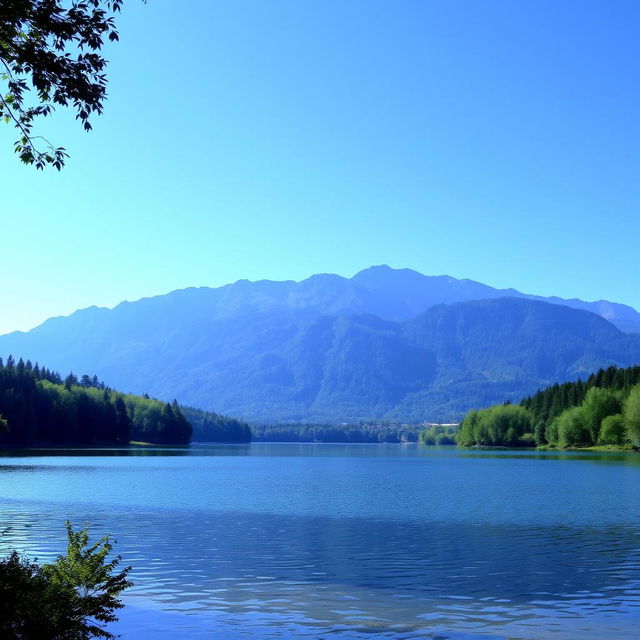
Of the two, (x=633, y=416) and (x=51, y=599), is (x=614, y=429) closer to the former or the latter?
(x=633, y=416)

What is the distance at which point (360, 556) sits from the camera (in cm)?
3462

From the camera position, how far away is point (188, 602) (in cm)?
2556

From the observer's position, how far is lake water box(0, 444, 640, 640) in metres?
23.0

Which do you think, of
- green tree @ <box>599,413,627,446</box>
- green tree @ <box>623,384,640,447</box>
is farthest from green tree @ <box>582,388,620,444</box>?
green tree @ <box>623,384,640,447</box>

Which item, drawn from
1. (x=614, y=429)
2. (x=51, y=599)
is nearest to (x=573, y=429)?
(x=614, y=429)

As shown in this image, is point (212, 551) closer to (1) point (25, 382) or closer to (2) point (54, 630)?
(2) point (54, 630)

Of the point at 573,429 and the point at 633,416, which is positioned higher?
the point at 633,416

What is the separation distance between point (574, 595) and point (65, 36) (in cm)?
2252

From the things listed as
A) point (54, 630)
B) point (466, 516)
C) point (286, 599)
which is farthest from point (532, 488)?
point (54, 630)

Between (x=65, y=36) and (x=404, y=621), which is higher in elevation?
(x=65, y=36)

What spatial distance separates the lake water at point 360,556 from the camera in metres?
23.0

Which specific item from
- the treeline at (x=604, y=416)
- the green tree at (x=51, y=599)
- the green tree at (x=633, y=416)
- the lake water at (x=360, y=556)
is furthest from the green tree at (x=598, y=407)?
the green tree at (x=51, y=599)

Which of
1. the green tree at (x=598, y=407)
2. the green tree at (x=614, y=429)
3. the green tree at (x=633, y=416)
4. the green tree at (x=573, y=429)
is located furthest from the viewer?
the green tree at (x=573, y=429)

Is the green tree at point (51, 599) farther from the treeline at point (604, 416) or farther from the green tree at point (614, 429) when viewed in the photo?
the green tree at point (614, 429)
